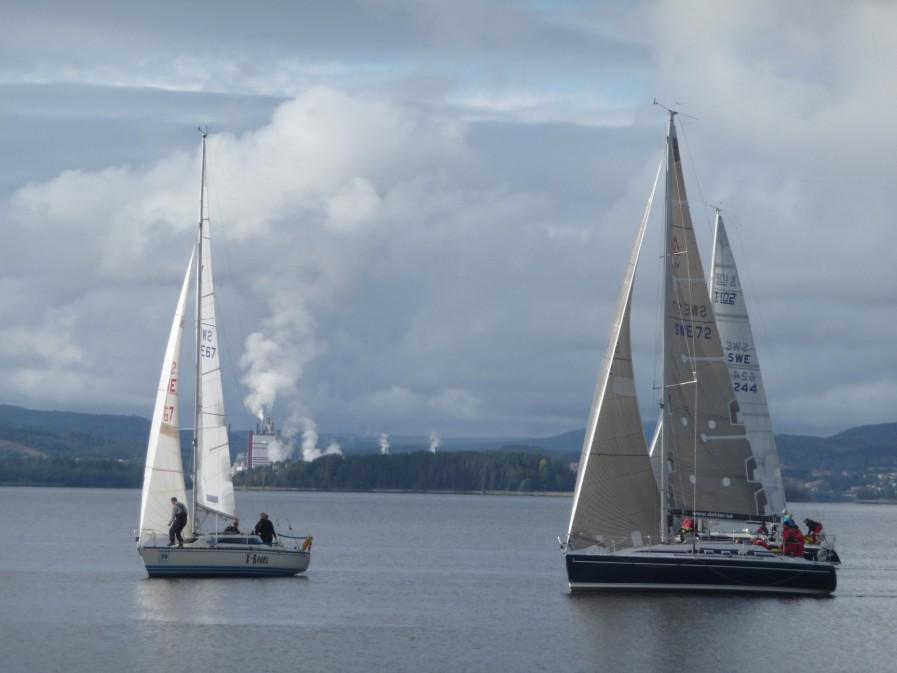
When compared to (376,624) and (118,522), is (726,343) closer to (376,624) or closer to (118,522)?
(376,624)

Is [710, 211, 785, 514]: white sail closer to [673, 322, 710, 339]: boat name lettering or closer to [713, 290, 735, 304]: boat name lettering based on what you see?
[713, 290, 735, 304]: boat name lettering

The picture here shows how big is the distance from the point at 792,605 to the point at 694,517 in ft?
13.2

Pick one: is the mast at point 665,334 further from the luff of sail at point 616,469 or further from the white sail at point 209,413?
the white sail at point 209,413

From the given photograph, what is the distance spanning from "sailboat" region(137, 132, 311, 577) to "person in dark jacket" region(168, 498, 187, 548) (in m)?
0.18

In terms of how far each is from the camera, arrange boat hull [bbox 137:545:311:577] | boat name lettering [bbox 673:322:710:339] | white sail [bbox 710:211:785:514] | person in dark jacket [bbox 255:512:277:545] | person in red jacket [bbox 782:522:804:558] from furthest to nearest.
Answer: white sail [bbox 710:211:785:514]
person in dark jacket [bbox 255:512:277:545]
boat hull [bbox 137:545:311:577]
person in red jacket [bbox 782:522:804:558]
boat name lettering [bbox 673:322:710:339]

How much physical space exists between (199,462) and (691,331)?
15965mm

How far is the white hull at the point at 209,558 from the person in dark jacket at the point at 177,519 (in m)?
0.45

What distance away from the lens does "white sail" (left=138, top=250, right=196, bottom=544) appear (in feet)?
161

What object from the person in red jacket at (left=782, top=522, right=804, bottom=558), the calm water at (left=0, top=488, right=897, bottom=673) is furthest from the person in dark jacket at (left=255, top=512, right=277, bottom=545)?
the person in red jacket at (left=782, top=522, right=804, bottom=558)

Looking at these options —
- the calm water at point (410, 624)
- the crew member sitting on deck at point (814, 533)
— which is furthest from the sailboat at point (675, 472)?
the crew member sitting on deck at point (814, 533)

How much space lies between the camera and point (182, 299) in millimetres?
50031

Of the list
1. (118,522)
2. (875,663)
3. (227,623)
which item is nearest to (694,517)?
(875,663)

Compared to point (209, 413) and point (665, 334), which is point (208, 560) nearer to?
point (209, 413)

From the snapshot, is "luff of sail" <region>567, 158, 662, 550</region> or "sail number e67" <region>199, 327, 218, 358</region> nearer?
"luff of sail" <region>567, 158, 662, 550</region>
